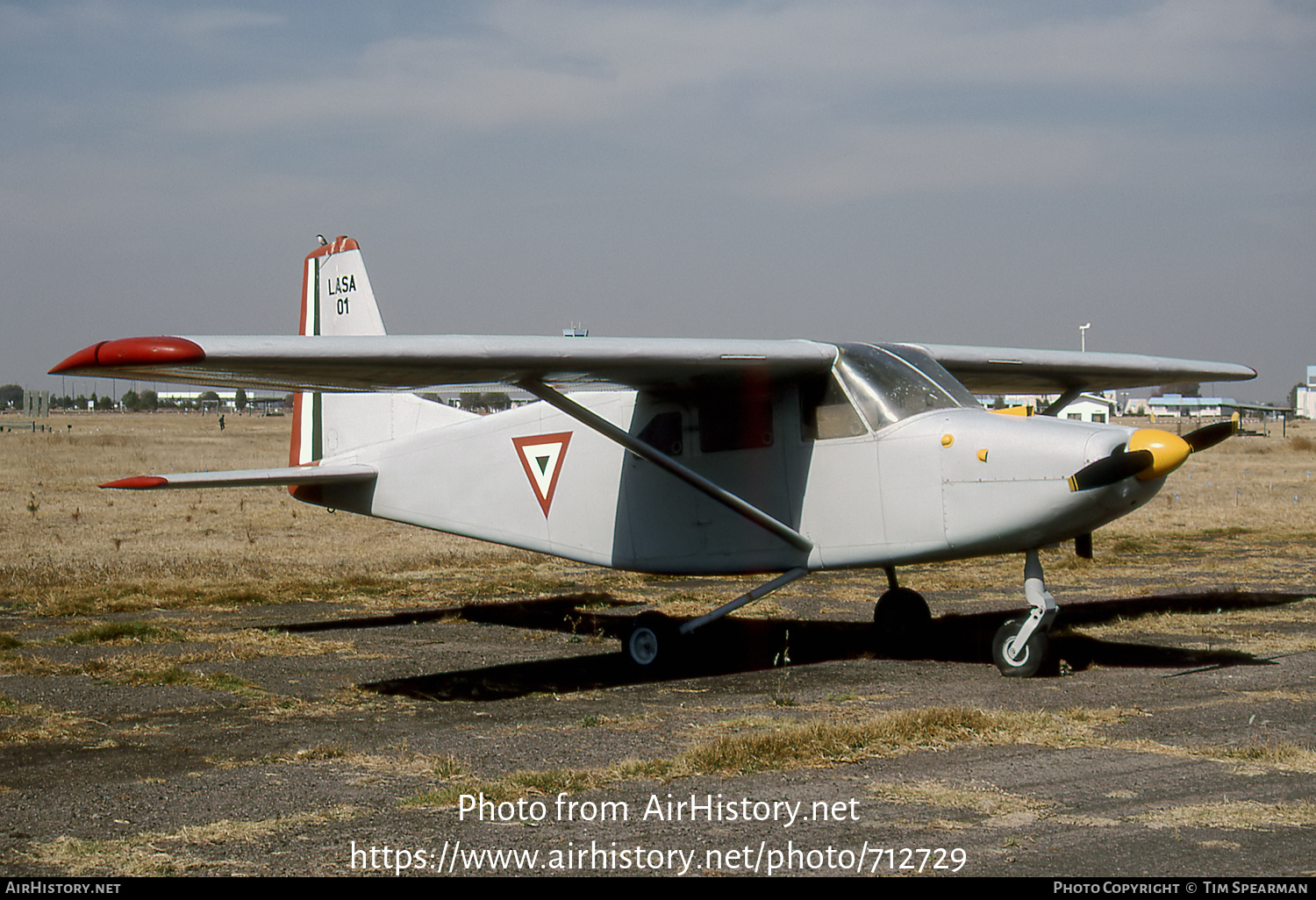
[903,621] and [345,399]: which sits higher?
[345,399]

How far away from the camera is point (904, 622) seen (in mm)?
11164

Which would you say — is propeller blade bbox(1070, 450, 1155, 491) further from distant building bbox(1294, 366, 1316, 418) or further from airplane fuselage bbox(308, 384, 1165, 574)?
distant building bbox(1294, 366, 1316, 418)

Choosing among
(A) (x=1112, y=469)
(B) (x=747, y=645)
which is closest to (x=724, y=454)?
(B) (x=747, y=645)

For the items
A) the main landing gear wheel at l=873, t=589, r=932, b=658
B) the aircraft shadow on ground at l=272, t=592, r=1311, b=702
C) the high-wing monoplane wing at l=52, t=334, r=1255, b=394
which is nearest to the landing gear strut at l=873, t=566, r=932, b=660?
the main landing gear wheel at l=873, t=589, r=932, b=658

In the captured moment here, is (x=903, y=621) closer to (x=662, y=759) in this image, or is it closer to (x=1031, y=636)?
(x=1031, y=636)

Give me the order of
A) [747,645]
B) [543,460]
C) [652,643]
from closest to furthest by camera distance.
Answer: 1. [652,643]
2. [747,645]
3. [543,460]

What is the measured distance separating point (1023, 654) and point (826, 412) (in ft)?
7.95

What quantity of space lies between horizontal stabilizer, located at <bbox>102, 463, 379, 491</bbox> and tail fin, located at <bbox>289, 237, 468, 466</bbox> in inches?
18.3

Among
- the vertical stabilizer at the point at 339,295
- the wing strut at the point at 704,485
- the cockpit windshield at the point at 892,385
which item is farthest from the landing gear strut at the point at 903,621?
the vertical stabilizer at the point at 339,295

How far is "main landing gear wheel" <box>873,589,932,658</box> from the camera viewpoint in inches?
437

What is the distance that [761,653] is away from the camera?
11.0 metres

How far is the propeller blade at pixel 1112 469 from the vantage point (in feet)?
26.5

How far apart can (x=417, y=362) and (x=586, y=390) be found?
3.86 metres

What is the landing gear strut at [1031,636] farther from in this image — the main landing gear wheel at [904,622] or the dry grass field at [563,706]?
the main landing gear wheel at [904,622]
